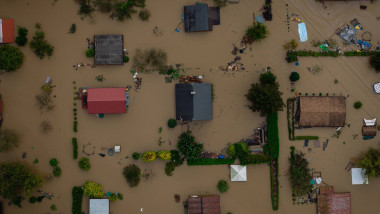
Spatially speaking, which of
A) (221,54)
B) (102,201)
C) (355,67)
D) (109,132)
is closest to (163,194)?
(102,201)

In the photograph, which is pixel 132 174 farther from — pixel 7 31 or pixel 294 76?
pixel 7 31

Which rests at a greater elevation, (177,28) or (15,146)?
(177,28)

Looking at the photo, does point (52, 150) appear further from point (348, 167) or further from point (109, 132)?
point (348, 167)

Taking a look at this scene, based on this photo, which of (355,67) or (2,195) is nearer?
(2,195)

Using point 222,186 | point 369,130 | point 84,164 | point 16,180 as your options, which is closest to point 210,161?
point 222,186

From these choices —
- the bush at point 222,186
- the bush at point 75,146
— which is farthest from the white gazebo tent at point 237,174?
the bush at point 75,146

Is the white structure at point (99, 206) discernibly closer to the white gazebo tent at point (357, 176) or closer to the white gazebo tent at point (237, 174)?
the white gazebo tent at point (237, 174)
